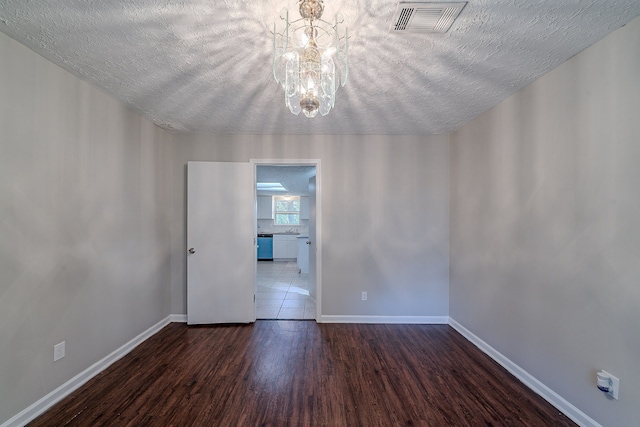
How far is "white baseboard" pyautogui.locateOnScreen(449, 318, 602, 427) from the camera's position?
1628 mm

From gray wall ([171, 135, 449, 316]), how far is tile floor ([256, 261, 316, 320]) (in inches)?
23.7

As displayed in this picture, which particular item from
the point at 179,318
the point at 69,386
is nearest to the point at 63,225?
the point at 69,386

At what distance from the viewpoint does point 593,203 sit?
5.18 ft

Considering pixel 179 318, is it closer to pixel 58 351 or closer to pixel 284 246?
pixel 58 351

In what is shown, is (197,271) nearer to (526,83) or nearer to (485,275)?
(485,275)

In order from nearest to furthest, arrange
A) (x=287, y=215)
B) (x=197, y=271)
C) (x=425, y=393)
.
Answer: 1. (x=425, y=393)
2. (x=197, y=271)
3. (x=287, y=215)

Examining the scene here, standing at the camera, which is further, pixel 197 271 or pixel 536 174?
pixel 197 271

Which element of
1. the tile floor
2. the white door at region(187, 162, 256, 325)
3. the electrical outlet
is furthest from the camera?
the tile floor

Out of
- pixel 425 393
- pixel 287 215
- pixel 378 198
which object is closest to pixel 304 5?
pixel 378 198

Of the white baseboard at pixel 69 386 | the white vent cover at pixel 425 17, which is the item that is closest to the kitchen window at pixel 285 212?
the white baseboard at pixel 69 386

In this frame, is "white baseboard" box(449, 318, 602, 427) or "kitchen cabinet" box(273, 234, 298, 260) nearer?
"white baseboard" box(449, 318, 602, 427)

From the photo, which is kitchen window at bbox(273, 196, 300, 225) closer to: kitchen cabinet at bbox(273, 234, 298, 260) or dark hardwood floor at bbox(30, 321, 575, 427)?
kitchen cabinet at bbox(273, 234, 298, 260)

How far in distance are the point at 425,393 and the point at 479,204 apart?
1859mm

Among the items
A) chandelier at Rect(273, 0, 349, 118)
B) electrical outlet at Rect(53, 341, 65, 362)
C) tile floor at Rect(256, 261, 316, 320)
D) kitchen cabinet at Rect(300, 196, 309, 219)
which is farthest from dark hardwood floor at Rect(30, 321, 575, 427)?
kitchen cabinet at Rect(300, 196, 309, 219)
